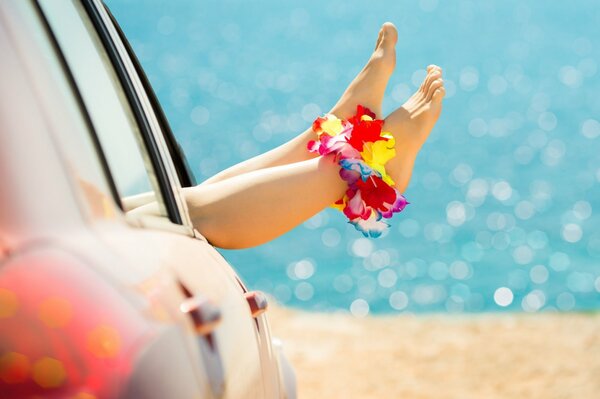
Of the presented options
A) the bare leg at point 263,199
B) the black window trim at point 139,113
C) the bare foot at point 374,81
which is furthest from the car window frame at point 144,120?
the bare foot at point 374,81

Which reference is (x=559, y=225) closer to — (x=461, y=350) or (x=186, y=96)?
(x=461, y=350)

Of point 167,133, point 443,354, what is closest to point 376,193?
point 167,133

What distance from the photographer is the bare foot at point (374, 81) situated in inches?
87.0

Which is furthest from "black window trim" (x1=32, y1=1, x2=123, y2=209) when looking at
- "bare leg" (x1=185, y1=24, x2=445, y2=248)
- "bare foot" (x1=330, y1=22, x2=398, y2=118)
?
"bare foot" (x1=330, y1=22, x2=398, y2=118)

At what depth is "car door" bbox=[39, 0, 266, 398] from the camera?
1112mm

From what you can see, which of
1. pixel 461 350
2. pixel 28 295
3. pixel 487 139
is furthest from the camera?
pixel 487 139

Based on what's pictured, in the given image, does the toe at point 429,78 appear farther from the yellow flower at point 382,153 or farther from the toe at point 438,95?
the yellow flower at point 382,153

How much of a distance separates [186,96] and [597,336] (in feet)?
54.5

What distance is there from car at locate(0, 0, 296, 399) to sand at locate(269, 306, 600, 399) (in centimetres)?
510

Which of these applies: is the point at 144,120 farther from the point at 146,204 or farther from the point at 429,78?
the point at 429,78

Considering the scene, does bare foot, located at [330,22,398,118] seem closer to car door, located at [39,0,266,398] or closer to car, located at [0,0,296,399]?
car door, located at [39,0,266,398]

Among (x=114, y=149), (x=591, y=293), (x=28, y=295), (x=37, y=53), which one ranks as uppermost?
(x=37, y=53)

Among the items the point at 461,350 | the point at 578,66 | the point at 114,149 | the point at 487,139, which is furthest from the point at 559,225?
the point at 114,149

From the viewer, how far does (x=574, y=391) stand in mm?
6176
